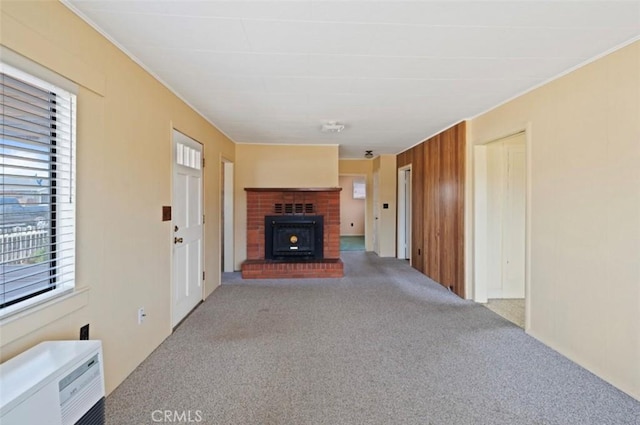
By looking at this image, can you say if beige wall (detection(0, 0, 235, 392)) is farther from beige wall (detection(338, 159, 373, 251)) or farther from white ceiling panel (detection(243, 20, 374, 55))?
beige wall (detection(338, 159, 373, 251))

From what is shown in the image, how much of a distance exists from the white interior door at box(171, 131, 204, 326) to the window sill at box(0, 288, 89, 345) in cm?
127

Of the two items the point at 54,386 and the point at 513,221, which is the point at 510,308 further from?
the point at 54,386

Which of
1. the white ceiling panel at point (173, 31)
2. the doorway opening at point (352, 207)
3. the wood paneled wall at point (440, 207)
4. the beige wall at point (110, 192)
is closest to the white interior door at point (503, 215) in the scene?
the wood paneled wall at point (440, 207)

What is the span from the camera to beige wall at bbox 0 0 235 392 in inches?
55.7

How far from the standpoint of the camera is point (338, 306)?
11.7 feet

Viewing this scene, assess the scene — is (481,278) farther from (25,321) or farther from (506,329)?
(25,321)

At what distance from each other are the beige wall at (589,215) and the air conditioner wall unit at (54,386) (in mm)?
3047

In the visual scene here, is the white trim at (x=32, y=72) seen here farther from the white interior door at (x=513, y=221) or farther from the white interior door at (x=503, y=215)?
the white interior door at (x=513, y=221)

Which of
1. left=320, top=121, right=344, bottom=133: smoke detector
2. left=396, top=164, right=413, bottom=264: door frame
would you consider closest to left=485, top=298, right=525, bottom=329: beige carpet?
left=396, top=164, right=413, bottom=264: door frame

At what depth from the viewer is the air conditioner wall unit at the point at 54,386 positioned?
3.31 feet

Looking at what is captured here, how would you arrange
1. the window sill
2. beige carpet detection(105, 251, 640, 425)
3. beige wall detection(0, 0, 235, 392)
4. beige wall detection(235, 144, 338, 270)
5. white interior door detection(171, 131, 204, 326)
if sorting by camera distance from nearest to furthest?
the window sill
beige wall detection(0, 0, 235, 392)
beige carpet detection(105, 251, 640, 425)
white interior door detection(171, 131, 204, 326)
beige wall detection(235, 144, 338, 270)

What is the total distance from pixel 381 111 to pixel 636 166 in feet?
7.25

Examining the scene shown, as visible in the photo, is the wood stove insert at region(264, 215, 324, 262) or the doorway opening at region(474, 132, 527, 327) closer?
the doorway opening at region(474, 132, 527, 327)

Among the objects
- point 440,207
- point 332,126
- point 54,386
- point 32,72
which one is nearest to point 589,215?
point 440,207
